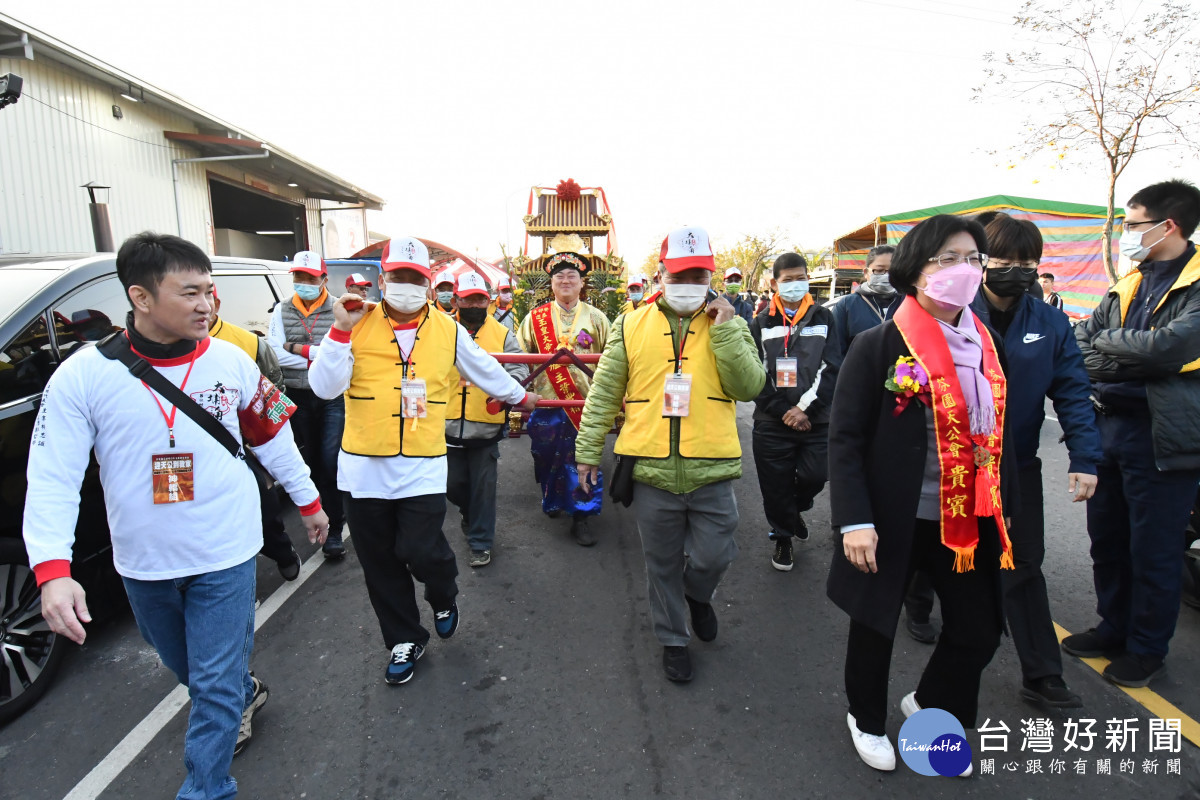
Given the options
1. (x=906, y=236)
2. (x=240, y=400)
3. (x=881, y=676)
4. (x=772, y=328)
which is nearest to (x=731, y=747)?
(x=881, y=676)

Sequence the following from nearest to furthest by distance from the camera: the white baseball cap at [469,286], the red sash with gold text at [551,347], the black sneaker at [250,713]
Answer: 1. the black sneaker at [250,713]
2. the white baseball cap at [469,286]
3. the red sash with gold text at [551,347]

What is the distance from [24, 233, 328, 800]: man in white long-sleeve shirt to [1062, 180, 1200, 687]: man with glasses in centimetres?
341

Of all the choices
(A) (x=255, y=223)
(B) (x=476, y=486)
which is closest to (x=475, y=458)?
(B) (x=476, y=486)

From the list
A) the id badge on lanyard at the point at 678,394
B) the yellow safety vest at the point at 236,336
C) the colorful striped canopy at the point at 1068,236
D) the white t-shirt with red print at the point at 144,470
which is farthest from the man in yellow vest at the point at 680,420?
the colorful striped canopy at the point at 1068,236

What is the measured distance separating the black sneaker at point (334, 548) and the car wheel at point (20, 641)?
164cm

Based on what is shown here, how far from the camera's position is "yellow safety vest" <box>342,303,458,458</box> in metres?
3.00

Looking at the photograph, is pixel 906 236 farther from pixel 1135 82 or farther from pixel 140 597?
pixel 1135 82

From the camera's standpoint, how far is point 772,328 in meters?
4.49

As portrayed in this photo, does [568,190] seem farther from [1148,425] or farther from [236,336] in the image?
[1148,425]

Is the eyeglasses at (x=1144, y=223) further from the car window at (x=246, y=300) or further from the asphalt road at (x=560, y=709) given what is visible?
the car window at (x=246, y=300)

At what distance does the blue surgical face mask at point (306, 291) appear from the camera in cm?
489

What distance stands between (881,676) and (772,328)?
256cm

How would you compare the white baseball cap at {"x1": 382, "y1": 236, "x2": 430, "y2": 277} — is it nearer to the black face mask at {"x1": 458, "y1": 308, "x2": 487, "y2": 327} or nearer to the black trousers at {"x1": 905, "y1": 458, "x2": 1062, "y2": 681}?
the black face mask at {"x1": 458, "y1": 308, "x2": 487, "y2": 327}

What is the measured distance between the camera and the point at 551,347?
210 inches
